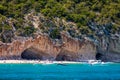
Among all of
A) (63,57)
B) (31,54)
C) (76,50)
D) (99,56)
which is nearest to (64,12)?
(63,57)

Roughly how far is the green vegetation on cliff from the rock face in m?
1.99

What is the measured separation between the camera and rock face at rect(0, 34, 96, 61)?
3403 inches

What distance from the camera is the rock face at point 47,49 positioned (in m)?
86.4

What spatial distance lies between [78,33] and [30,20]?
29.6ft

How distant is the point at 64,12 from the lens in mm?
97312

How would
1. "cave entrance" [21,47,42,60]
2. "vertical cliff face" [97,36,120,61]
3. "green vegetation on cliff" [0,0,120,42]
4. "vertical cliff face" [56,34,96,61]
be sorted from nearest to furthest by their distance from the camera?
"cave entrance" [21,47,42,60]
"vertical cliff face" [56,34,96,61]
"green vegetation on cliff" [0,0,120,42]
"vertical cliff face" [97,36,120,61]

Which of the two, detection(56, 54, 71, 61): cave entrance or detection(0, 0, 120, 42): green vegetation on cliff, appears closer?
detection(0, 0, 120, 42): green vegetation on cliff

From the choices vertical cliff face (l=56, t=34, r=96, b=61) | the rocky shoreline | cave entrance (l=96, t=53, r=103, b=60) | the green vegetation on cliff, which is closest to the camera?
the rocky shoreline

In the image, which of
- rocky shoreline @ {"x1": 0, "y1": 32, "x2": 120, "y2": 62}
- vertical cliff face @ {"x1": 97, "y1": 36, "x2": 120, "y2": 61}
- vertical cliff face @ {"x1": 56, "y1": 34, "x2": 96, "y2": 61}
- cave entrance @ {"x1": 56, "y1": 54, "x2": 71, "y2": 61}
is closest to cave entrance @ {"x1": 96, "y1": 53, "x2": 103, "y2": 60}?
rocky shoreline @ {"x1": 0, "y1": 32, "x2": 120, "y2": 62}

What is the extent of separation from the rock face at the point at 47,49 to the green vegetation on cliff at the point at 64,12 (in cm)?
199

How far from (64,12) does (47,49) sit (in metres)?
11.3

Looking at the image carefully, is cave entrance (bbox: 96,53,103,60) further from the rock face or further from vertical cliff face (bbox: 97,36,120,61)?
the rock face

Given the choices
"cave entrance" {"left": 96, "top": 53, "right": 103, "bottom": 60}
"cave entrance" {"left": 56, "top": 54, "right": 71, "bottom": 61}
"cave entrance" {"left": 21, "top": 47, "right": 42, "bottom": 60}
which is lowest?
"cave entrance" {"left": 96, "top": 53, "right": 103, "bottom": 60}

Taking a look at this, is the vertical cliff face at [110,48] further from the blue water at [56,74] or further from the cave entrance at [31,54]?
the blue water at [56,74]
